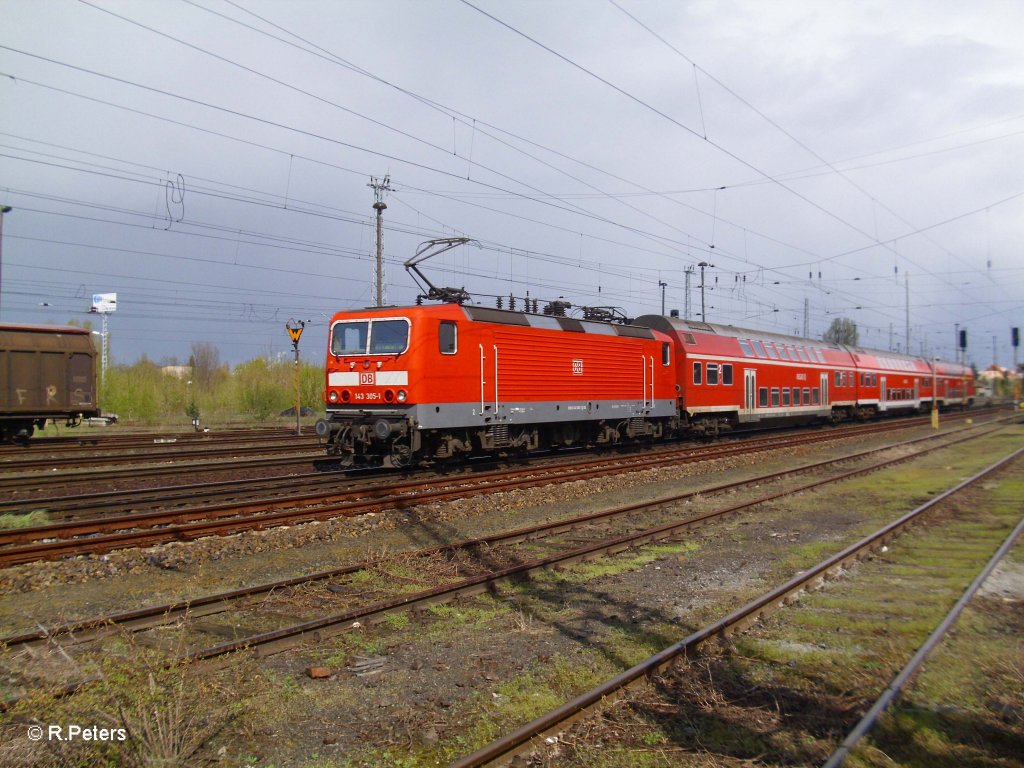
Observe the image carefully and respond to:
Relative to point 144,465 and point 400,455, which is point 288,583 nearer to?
point 400,455

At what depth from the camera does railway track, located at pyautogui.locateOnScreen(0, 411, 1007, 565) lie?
9016 millimetres

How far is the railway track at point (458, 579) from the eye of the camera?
233 inches

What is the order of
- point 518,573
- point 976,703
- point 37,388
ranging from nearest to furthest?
1. point 976,703
2. point 518,573
3. point 37,388

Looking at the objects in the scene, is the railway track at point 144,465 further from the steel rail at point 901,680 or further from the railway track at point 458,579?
the steel rail at point 901,680

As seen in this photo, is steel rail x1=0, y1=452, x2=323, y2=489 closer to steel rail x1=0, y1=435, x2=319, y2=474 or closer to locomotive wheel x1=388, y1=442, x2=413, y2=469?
steel rail x1=0, y1=435, x2=319, y2=474

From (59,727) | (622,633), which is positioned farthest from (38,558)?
(622,633)

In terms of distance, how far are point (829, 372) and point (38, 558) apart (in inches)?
1268

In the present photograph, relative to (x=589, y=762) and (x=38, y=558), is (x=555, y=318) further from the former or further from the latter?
(x=589, y=762)

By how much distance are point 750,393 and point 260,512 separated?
20121 mm

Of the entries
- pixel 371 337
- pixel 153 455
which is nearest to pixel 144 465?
pixel 153 455

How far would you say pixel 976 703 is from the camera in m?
4.89

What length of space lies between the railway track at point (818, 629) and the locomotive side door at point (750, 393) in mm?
15409

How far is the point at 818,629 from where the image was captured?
21.2 feet

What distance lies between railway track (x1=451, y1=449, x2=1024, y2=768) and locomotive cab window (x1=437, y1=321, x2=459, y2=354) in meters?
8.49
